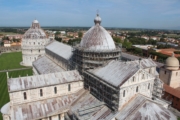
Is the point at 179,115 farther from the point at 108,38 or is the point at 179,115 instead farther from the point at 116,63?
the point at 108,38

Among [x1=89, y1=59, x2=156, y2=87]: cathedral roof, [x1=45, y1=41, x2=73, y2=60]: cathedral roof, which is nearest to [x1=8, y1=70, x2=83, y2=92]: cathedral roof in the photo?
[x1=89, y1=59, x2=156, y2=87]: cathedral roof

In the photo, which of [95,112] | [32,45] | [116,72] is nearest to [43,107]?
[95,112]

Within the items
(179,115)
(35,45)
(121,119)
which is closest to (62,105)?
(121,119)

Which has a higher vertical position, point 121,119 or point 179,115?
point 121,119

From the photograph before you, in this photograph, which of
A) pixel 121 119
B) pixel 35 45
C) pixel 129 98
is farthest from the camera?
pixel 35 45

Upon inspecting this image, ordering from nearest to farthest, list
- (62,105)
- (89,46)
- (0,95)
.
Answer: (62,105) → (89,46) → (0,95)

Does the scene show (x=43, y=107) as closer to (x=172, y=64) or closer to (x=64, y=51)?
(x=64, y=51)

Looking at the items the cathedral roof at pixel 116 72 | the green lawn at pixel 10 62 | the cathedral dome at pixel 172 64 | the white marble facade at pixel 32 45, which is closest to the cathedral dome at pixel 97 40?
the cathedral roof at pixel 116 72

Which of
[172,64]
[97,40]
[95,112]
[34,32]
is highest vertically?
[34,32]
